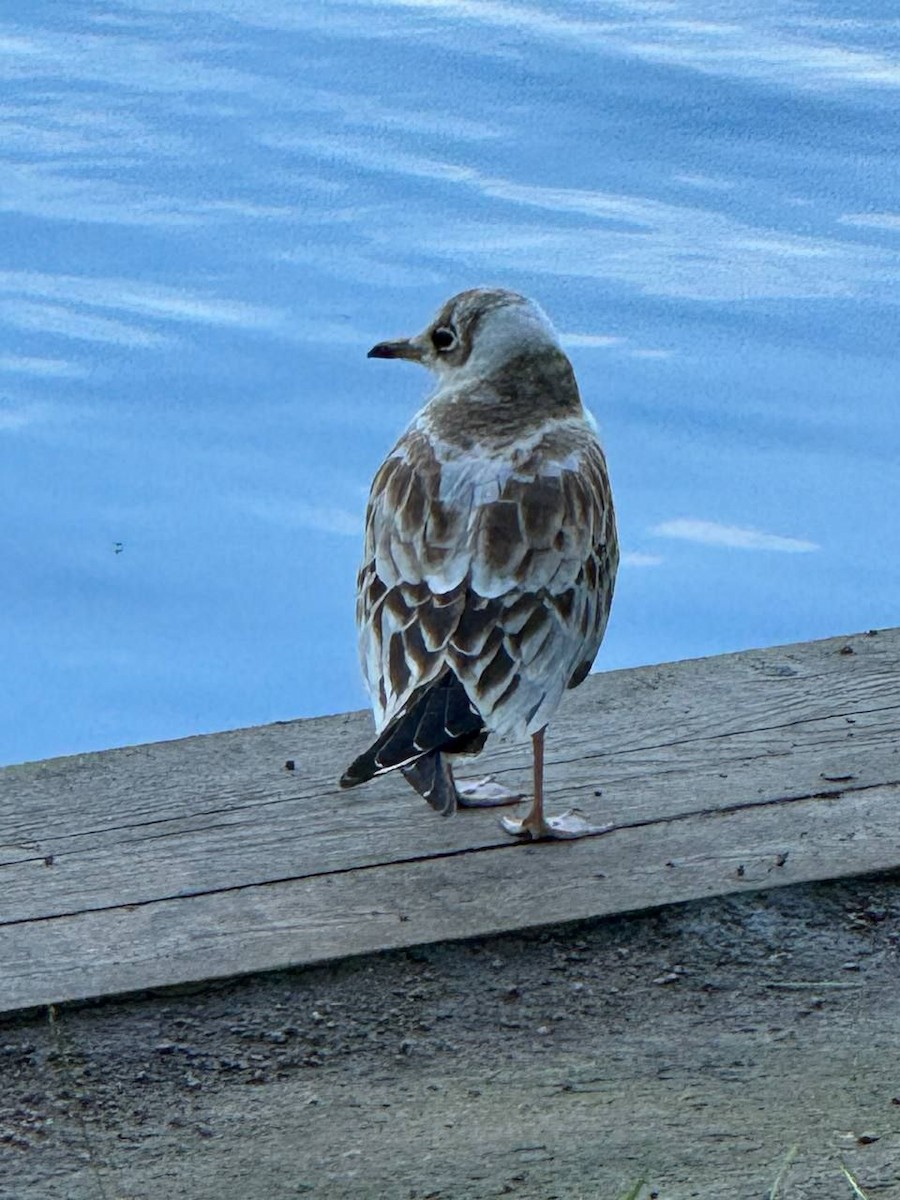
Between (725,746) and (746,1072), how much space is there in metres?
1.10

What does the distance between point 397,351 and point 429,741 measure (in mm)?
1270

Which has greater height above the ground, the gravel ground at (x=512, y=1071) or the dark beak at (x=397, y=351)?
the dark beak at (x=397, y=351)

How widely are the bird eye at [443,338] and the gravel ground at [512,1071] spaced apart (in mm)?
1431

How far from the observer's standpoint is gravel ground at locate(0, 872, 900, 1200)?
3084 millimetres

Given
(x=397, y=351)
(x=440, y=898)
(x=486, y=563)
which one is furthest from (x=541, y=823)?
(x=397, y=351)

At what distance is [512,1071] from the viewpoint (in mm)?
3350

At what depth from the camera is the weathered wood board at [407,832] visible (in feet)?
12.0

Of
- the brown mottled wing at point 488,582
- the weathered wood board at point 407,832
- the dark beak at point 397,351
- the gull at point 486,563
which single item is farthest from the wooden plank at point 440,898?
the dark beak at point 397,351

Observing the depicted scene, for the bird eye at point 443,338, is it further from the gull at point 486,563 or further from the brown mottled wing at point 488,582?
the brown mottled wing at point 488,582

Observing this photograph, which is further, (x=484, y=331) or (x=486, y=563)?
(x=484, y=331)

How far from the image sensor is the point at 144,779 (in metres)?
4.28

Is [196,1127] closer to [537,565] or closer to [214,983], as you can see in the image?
[214,983]

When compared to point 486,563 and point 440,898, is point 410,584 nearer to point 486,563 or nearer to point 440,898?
point 486,563

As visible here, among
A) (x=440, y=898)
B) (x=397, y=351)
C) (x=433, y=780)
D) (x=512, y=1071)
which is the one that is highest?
(x=397, y=351)
